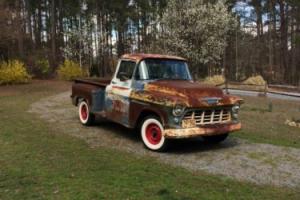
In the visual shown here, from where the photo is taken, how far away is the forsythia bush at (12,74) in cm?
2522

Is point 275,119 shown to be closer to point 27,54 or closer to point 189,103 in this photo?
point 189,103

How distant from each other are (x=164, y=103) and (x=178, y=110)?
304mm

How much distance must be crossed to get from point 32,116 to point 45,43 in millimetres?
30231

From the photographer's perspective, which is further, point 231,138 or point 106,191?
point 231,138

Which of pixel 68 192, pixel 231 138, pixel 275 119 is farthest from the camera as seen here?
pixel 275 119

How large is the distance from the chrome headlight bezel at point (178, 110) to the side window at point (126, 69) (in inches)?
66.3

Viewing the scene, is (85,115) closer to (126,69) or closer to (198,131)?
(126,69)

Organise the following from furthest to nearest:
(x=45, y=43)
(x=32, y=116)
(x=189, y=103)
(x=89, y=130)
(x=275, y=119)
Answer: (x=45, y=43) → (x=275, y=119) → (x=32, y=116) → (x=89, y=130) → (x=189, y=103)

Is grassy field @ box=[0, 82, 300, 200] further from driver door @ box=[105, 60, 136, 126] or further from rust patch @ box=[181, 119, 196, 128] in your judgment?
driver door @ box=[105, 60, 136, 126]

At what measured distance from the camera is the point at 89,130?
9.70 metres

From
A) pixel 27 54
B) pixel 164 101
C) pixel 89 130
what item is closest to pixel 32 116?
pixel 89 130

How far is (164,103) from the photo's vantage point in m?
7.08

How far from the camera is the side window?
8.34 m

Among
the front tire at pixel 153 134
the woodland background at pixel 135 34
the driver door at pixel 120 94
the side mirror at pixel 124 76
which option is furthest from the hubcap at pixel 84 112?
the woodland background at pixel 135 34
